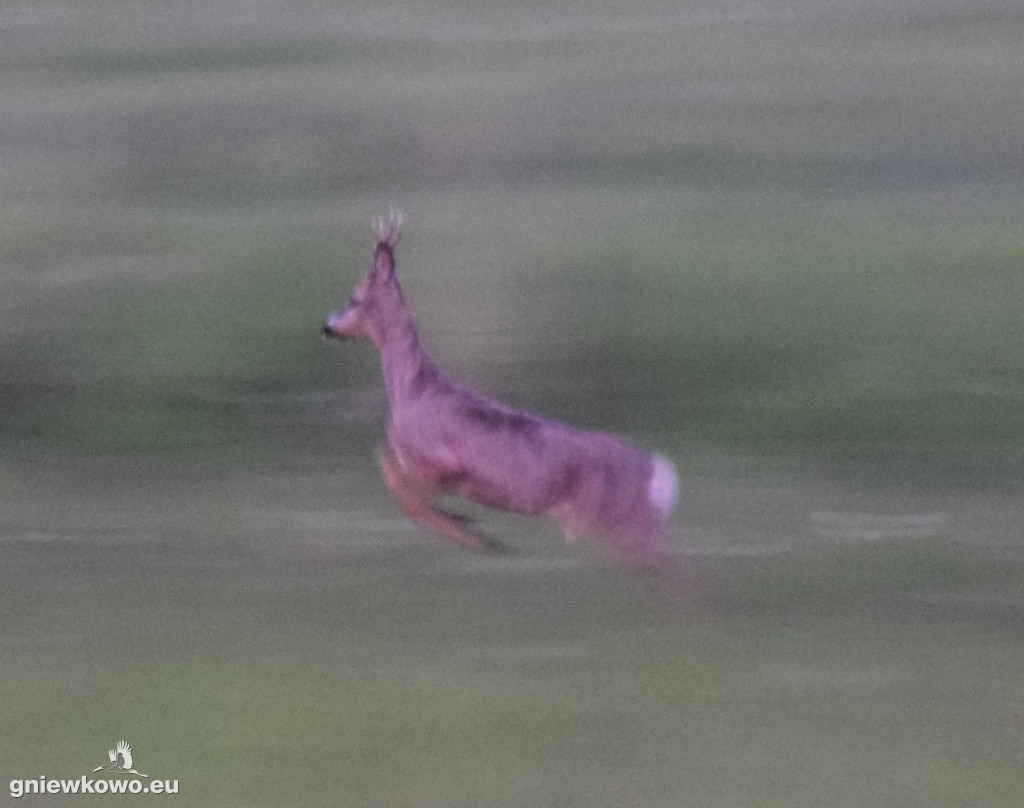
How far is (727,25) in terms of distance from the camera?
17422 millimetres

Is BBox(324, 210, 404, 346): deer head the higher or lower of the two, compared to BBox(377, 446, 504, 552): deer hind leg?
higher

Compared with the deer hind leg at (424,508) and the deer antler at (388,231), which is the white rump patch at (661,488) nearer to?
the deer hind leg at (424,508)

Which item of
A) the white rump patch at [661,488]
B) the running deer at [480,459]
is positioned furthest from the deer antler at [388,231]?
the white rump patch at [661,488]

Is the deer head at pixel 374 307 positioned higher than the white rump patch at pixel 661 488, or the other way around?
the deer head at pixel 374 307

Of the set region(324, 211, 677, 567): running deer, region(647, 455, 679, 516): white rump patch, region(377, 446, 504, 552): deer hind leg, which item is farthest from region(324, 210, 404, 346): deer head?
region(647, 455, 679, 516): white rump patch

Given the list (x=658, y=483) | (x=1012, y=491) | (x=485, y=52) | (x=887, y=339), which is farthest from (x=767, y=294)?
(x=485, y=52)

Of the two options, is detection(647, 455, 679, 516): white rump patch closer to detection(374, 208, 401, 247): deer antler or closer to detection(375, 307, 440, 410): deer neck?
Result: detection(375, 307, 440, 410): deer neck

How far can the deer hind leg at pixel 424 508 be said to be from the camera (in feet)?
17.2

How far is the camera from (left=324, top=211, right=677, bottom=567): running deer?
5.28 meters

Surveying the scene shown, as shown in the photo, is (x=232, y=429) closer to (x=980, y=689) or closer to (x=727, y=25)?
(x=980, y=689)

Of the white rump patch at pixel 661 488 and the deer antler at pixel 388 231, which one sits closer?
the deer antler at pixel 388 231

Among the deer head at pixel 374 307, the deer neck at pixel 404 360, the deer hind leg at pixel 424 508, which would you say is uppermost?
the deer head at pixel 374 307

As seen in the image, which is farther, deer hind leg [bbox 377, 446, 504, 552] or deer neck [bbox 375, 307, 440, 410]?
deer neck [bbox 375, 307, 440, 410]

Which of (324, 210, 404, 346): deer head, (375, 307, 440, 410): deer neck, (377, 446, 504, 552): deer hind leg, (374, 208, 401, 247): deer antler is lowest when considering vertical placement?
(377, 446, 504, 552): deer hind leg
